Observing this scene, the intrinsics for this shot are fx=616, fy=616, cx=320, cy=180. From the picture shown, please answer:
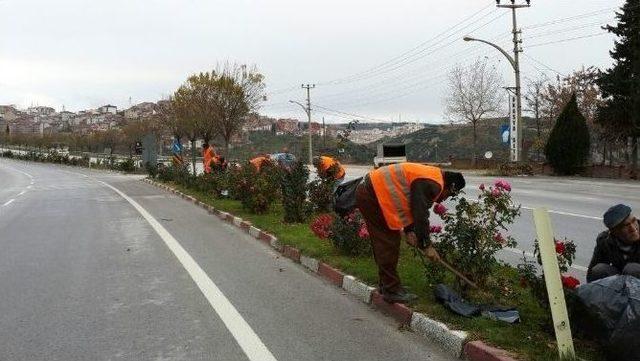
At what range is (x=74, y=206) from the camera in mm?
18469

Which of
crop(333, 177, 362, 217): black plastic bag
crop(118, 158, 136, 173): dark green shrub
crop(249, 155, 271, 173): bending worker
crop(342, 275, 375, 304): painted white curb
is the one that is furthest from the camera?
crop(118, 158, 136, 173): dark green shrub

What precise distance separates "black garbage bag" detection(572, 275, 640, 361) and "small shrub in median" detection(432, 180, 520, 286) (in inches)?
51.2

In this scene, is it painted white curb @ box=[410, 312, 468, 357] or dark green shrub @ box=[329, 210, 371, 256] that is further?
dark green shrub @ box=[329, 210, 371, 256]

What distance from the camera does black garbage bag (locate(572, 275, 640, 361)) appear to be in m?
3.84

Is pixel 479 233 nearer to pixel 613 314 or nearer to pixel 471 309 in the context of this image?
pixel 471 309

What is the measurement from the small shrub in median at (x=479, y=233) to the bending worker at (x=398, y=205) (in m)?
0.31

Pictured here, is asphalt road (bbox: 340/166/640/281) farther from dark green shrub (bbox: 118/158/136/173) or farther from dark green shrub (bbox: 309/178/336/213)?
dark green shrub (bbox: 118/158/136/173)

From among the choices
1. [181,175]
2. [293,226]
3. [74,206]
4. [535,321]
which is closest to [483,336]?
[535,321]

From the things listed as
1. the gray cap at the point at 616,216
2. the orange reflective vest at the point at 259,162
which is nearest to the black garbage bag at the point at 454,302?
the gray cap at the point at 616,216

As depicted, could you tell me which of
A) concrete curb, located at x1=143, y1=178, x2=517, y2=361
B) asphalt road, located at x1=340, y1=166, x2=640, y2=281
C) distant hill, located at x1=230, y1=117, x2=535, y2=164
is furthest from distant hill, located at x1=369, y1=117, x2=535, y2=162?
Answer: concrete curb, located at x1=143, y1=178, x2=517, y2=361

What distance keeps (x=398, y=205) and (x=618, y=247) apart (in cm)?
181

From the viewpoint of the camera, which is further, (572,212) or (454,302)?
(572,212)

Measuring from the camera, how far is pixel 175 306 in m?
6.18

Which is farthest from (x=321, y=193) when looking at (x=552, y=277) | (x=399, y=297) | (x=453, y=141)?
(x=453, y=141)
